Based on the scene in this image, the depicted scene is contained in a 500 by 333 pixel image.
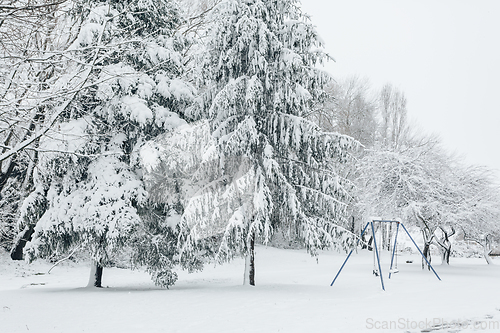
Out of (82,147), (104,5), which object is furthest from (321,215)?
(104,5)

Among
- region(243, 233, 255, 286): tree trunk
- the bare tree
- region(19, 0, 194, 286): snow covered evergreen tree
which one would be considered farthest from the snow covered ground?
the bare tree

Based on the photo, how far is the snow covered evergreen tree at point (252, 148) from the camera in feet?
41.9

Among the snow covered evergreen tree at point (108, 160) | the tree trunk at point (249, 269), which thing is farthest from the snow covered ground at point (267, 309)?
the snow covered evergreen tree at point (108, 160)

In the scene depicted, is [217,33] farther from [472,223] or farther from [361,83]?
[361,83]

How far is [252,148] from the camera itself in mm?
13594

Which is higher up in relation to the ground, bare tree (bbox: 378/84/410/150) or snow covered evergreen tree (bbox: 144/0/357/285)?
bare tree (bbox: 378/84/410/150)

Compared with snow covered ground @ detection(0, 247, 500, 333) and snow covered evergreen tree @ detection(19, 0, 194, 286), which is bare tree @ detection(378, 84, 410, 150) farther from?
snow covered evergreen tree @ detection(19, 0, 194, 286)

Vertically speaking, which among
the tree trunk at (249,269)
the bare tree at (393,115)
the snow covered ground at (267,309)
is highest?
the bare tree at (393,115)

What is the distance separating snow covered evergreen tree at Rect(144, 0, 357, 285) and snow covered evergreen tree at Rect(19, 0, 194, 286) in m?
0.84

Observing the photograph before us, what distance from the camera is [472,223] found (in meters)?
23.4

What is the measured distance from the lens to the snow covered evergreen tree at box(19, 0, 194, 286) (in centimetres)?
1230

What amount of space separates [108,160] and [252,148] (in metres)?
4.30

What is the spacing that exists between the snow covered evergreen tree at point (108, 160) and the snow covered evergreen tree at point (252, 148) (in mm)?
839

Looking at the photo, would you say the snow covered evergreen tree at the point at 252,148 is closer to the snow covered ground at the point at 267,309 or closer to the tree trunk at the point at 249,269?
the tree trunk at the point at 249,269
